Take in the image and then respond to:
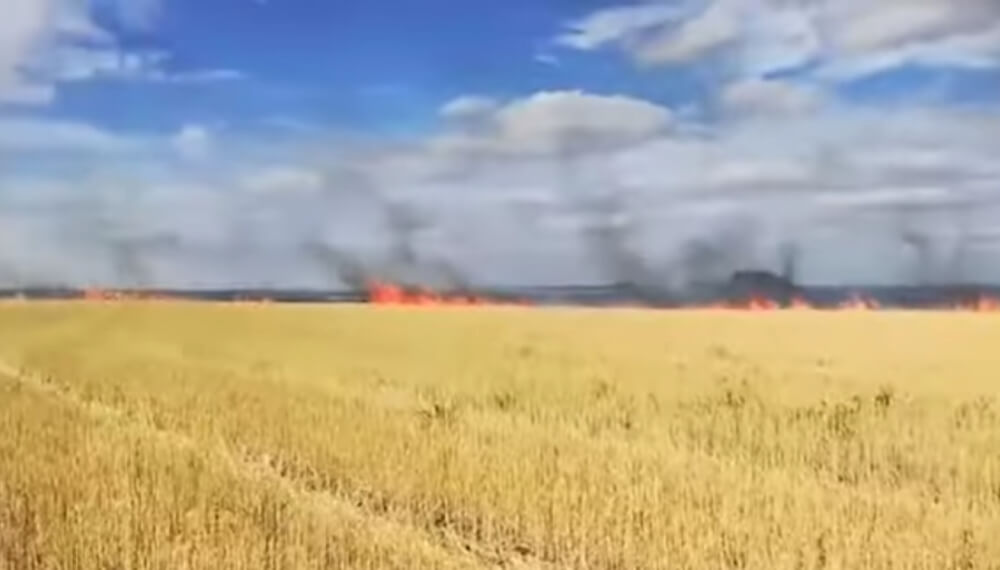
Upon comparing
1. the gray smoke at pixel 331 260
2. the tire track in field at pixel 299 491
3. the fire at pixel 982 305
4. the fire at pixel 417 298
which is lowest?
the tire track in field at pixel 299 491

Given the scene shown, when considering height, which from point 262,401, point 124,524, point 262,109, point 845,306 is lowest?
point 124,524

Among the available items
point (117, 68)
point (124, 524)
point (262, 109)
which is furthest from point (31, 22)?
point (124, 524)

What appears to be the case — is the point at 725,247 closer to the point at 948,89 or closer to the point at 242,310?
the point at 948,89

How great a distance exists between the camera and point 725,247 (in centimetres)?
277

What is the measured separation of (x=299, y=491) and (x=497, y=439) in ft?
1.18

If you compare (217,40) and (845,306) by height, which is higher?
(217,40)

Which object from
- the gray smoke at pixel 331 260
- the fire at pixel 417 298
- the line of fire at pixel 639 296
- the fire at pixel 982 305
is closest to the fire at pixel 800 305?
the line of fire at pixel 639 296

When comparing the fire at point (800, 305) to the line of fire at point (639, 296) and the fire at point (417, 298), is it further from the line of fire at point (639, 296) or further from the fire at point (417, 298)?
the fire at point (417, 298)

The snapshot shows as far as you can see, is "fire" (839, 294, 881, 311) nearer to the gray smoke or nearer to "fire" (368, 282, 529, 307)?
"fire" (368, 282, 529, 307)

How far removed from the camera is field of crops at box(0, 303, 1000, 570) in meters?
2.64

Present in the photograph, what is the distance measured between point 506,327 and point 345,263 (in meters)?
0.32

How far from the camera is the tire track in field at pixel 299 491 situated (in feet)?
8.86

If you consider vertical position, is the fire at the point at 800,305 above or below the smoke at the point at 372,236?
below

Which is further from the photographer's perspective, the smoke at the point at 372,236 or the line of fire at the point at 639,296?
the smoke at the point at 372,236
